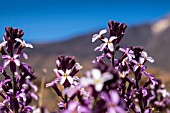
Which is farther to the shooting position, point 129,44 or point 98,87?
point 129,44

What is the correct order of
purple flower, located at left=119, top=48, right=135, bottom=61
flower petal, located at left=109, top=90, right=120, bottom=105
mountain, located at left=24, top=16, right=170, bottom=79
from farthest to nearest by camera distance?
mountain, located at left=24, top=16, right=170, bottom=79 → purple flower, located at left=119, top=48, right=135, bottom=61 → flower petal, located at left=109, top=90, right=120, bottom=105

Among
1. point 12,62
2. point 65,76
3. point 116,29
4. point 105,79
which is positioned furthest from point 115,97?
point 116,29

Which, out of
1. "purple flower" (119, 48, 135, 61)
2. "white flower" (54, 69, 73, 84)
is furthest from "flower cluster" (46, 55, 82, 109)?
"purple flower" (119, 48, 135, 61)

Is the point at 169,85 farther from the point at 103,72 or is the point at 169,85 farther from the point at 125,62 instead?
the point at 103,72

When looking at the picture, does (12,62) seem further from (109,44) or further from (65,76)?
(109,44)

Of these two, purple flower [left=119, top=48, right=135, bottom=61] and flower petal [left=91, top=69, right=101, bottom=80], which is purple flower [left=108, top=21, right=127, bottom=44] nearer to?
purple flower [left=119, top=48, right=135, bottom=61]

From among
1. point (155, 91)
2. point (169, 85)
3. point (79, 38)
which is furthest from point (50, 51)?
point (155, 91)
